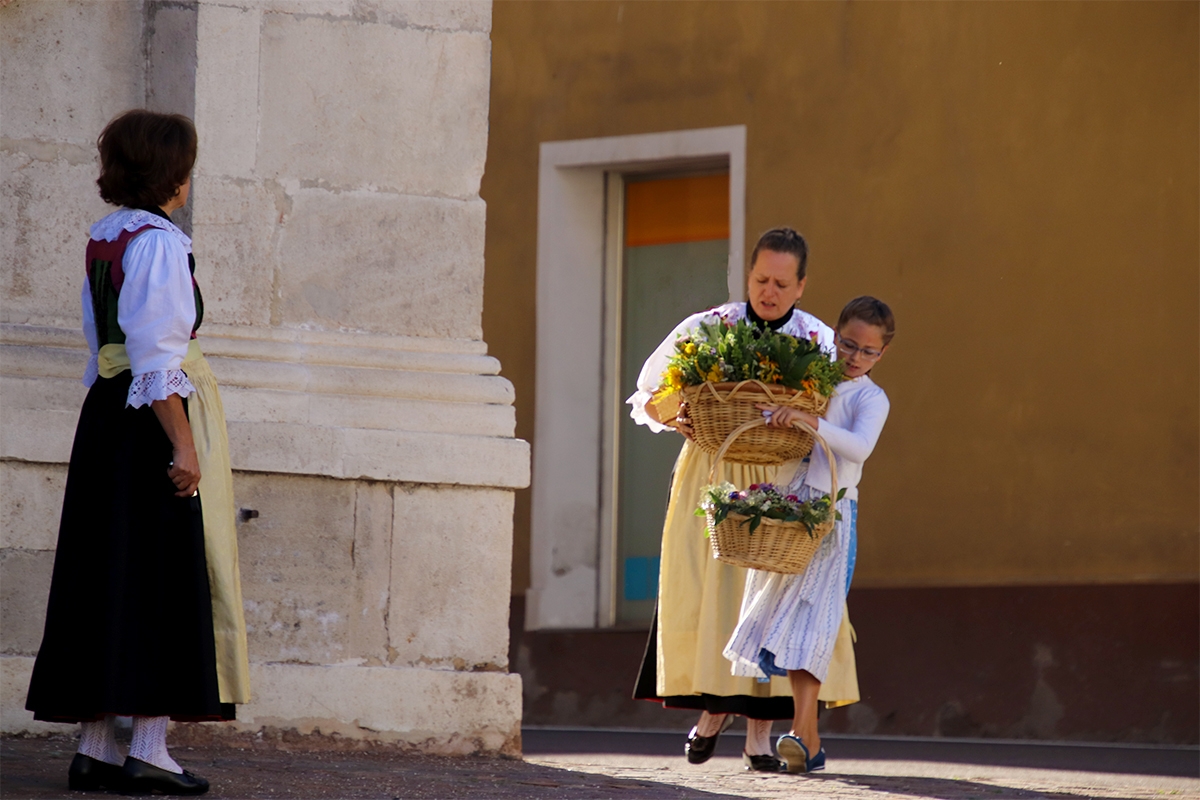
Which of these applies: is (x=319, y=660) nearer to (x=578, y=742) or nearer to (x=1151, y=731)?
(x=578, y=742)

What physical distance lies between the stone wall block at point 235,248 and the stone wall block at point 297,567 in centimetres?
57

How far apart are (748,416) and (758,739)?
140cm

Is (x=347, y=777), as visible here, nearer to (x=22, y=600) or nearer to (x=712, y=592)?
(x=22, y=600)

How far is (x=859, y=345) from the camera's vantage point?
21.8 ft

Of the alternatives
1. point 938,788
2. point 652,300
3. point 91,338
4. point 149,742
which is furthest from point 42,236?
point 652,300

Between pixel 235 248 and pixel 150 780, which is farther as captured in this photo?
pixel 235 248

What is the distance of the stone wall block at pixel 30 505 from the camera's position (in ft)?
20.0

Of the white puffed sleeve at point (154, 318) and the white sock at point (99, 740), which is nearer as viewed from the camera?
the white puffed sleeve at point (154, 318)

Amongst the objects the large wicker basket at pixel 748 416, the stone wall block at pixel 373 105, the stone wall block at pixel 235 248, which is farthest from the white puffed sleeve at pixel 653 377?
the stone wall block at pixel 235 248

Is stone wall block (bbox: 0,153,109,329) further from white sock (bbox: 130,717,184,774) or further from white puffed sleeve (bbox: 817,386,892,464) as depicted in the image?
white puffed sleeve (bbox: 817,386,892,464)

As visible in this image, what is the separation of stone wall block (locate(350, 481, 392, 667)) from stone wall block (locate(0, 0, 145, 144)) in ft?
4.70

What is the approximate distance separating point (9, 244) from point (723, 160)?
18.4 ft

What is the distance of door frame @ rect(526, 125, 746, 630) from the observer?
11.4 metres

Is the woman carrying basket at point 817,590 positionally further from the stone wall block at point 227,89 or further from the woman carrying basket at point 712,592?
Result: the stone wall block at point 227,89
